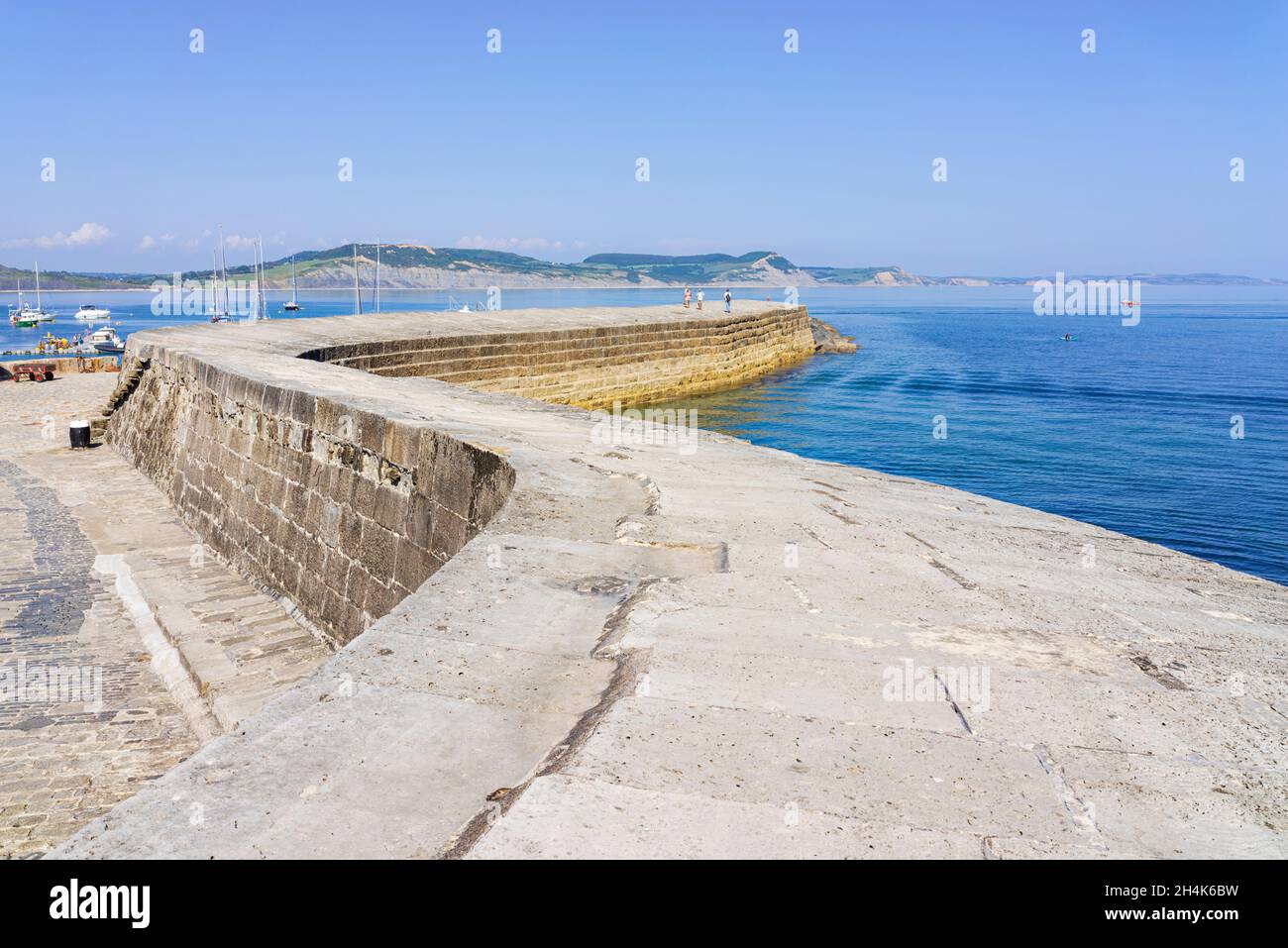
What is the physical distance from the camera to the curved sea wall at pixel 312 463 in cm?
594

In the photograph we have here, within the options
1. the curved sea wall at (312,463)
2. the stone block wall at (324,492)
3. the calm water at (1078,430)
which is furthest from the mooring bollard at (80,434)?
the calm water at (1078,430)

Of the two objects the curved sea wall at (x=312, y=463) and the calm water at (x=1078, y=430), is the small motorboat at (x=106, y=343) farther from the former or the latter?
the curved sea wall at (x=312, y=463)

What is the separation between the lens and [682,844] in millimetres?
1949

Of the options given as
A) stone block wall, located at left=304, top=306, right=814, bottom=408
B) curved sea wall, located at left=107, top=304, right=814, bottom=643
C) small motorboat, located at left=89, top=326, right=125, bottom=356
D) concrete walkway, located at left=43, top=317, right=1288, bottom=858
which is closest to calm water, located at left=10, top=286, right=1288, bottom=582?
stone block wall, located at left=304, top=306, right=814, bottom=408

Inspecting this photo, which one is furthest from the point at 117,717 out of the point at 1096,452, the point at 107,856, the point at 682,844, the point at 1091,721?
the point at 1096,452

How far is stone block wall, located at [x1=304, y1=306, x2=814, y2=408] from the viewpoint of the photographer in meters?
17.4

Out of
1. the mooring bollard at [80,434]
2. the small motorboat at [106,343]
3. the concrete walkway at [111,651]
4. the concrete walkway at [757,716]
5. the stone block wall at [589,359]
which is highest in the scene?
the small motorboat at [106,343]

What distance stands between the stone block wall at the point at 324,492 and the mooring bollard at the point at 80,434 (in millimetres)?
4188

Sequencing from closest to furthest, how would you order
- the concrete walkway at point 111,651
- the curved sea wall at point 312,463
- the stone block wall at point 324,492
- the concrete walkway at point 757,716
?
the concrete walkway at point 757,716 < the concrete walkway at point 111,651 < the stone block wall at point 324,492 < the curved sea wall at point 312,463

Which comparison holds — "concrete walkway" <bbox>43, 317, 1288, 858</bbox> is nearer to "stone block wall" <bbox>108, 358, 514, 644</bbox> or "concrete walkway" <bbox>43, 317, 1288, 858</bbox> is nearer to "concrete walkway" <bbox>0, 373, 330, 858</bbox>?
"stone block wall" <bbox>108, 358, 514, 644</bbox>

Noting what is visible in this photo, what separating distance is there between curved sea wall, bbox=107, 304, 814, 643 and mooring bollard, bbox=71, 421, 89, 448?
35 centimetres

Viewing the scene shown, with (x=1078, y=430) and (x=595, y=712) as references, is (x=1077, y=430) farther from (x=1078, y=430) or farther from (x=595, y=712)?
(x=595, y=712)

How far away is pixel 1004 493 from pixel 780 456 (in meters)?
12.8
